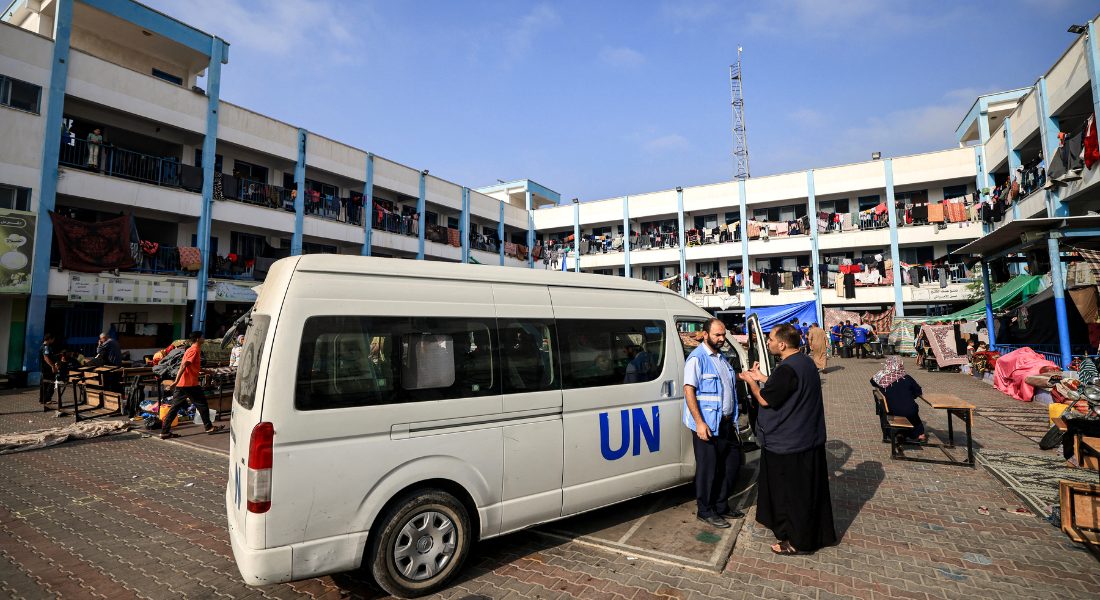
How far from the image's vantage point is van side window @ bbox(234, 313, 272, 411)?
122 inches

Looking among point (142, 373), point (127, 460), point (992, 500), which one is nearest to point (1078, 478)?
point (992, 500)

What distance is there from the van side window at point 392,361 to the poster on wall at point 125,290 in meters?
17.5

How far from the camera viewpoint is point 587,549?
4082mm

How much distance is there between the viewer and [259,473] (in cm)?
289

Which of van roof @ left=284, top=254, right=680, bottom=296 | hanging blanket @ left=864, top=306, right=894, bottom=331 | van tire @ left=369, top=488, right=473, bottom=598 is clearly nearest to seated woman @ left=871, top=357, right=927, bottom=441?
van roof @ left=284, top=254, right=680, bottom=296

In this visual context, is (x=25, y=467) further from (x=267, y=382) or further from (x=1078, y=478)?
(x=1078, y=478)

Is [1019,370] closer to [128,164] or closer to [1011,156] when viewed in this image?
[1011,156]

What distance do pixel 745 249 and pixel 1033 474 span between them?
83.2 feet

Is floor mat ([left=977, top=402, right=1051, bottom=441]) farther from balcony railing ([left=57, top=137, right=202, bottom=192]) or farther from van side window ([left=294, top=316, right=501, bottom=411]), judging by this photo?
balcony railing ([left=57, top=137, right=202, bottom=192])

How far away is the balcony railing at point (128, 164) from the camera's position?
1571 centimetres

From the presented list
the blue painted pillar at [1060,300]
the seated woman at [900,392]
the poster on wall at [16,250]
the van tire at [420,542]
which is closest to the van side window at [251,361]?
the van tire at [420,542]

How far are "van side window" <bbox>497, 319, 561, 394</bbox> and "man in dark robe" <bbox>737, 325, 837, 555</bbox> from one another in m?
1.63

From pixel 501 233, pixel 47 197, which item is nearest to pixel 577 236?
pixel 501 233

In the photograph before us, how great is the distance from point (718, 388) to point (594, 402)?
116 cm
